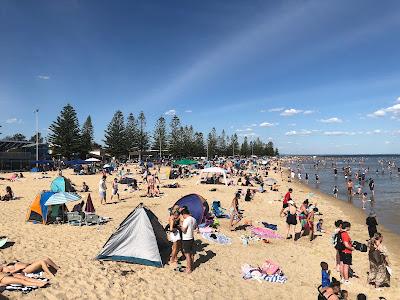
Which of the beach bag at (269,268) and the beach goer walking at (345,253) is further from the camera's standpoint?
the beach bag at (269,268)

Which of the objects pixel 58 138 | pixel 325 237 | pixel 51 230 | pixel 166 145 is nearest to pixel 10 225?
pixel 51 230

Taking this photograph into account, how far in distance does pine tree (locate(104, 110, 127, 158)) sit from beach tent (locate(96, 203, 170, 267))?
Answer: 2359 inches

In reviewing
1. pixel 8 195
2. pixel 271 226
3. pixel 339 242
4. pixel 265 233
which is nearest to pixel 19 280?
pixel 339 242

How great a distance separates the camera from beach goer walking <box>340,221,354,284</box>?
7.47 meters

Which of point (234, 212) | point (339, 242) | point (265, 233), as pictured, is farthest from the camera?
point (234, 212)

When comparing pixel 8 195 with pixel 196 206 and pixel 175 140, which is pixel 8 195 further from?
pixel 175 140

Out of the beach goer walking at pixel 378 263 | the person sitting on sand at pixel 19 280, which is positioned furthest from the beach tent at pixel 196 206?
the person sitting on sand at pixel 19 280

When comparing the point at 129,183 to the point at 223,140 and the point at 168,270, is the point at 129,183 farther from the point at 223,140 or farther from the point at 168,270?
the point at 223,140

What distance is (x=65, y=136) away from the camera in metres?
54.5

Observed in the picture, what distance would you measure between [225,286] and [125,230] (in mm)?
2661

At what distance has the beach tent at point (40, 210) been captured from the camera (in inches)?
452

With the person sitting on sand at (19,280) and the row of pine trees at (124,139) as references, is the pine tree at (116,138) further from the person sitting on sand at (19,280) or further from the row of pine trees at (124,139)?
the person sitting on sand at (19,280)

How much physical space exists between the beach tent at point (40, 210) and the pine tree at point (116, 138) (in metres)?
55.4

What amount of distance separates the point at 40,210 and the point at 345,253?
9.81m
